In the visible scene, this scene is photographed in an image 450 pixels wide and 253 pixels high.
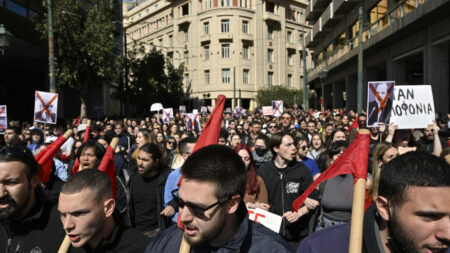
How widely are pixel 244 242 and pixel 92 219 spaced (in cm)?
89

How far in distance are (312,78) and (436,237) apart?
39213mm

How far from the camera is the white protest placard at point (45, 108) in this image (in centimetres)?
850

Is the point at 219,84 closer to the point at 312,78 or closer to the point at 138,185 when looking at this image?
the point at 312,78

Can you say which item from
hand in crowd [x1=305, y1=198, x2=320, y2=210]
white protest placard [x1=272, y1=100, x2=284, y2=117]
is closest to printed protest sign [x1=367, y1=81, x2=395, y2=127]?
hand in crowd [x1=305, y1=198, x2=320, y2=210]

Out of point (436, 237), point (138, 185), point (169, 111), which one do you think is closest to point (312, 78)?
→ point (169, 111)

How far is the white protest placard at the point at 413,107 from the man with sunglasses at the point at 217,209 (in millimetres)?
5127

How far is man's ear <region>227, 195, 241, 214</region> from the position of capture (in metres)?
1.92

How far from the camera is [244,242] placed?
1.93m

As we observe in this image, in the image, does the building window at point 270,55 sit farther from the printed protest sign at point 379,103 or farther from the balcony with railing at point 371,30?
the printed protest sign at point 379,103

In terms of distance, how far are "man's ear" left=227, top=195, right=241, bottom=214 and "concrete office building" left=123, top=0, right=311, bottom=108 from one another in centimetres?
4469

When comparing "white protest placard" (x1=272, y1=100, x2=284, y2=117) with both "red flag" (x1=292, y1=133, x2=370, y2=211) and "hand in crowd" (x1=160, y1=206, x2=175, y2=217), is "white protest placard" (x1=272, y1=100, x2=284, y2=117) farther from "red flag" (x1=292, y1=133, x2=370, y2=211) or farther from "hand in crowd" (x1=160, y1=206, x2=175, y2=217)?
"red flag" (x1=292, y1=133, x2=370, y2=211)

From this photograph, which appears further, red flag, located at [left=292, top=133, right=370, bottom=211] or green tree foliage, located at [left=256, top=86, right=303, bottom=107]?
green tree foliage, located at [left=256, top=86, right=303, bottom=107]

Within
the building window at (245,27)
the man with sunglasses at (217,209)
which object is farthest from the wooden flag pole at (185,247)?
the building window at (245,27)

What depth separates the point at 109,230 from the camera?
90.9 inches
